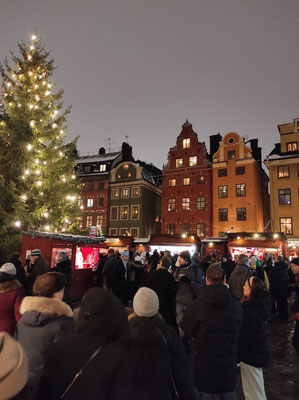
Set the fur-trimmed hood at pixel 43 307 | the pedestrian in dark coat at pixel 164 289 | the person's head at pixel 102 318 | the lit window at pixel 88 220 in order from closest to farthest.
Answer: the person's head at pixel 102 318 < the fur-trimmed hood at pixel 43 307 < the pedestrian in dark coat at pixel 164 289 < the lit window at pixel 88 220

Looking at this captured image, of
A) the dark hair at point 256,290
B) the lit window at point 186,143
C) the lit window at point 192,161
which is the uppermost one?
the lit window at point 186,143

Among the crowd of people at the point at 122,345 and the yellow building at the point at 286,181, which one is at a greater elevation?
the yellow building at the point at 286,181

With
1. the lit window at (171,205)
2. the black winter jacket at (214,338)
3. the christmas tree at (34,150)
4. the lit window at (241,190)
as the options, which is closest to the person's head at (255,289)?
the black winter jacket at (214,338)

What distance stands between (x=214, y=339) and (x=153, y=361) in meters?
→ 1.57

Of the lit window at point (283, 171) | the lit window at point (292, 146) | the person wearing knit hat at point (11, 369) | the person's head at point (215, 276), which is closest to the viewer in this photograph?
the person wearing knit hat at point (11, 369)

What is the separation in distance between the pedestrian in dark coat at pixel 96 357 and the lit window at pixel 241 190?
33.1 m

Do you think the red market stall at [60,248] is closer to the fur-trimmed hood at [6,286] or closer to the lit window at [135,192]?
the fur-trimmed hood at [6,286]

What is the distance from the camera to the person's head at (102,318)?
1.91 m

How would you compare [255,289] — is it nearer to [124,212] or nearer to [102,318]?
[102,318]

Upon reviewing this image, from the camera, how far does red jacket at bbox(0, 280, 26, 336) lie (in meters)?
3.98

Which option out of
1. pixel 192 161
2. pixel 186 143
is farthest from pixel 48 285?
pixel 186 143

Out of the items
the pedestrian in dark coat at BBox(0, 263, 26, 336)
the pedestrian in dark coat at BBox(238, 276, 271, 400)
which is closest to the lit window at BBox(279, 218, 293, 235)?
the pedestrian in dark coat at BBox(238, 276, 271, 400)

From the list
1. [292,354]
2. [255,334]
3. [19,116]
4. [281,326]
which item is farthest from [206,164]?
[255,334]

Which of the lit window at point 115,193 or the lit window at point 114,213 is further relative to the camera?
the lit window at point 115,193
